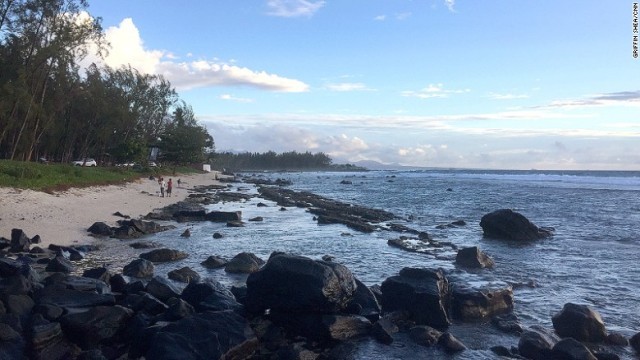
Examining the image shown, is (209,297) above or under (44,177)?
under

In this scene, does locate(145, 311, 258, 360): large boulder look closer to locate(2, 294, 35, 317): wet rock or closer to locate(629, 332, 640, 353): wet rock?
locate(2, 294, 35, 317): wet rock

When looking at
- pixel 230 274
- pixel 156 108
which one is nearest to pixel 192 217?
pixel 230 274

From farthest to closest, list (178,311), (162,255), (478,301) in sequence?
(162,255) → (478,301) → (178,311)

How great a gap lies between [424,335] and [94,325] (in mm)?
6788

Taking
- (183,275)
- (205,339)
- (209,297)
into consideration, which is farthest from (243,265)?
(205,339)

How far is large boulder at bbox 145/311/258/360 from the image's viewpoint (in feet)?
27.8

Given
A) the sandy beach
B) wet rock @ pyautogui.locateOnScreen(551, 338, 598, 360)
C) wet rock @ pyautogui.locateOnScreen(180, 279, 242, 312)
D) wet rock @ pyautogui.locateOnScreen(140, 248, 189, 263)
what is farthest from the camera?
the sandy beach

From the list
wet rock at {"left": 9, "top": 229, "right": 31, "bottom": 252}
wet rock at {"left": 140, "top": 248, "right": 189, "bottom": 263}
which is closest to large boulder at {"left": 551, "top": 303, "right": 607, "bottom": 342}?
wet rock at {"left": 140, "top": 248, "right": 189, "bottom": 263}

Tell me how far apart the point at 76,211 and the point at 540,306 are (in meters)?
24.6

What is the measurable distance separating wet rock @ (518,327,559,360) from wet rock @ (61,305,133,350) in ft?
27.0

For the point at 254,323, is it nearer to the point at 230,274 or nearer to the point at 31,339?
the point at 31,339

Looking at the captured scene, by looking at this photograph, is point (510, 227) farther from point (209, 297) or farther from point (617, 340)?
point (209, 297)

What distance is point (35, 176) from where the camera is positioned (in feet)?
103

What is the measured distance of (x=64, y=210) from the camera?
27203 millimetres
